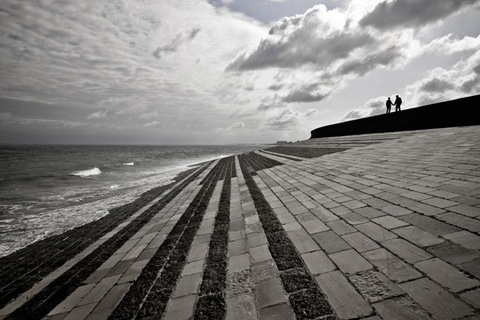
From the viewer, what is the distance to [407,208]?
3252 mm

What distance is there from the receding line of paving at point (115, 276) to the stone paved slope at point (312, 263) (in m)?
0.02

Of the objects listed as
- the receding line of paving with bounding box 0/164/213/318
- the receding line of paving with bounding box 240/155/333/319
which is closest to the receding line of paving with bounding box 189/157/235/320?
the receding line of paving with bounding box 240/155/333/319

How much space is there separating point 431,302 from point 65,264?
5.13 metres

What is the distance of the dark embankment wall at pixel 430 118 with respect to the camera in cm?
1058

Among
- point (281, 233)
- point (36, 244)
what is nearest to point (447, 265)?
point (281, 233)

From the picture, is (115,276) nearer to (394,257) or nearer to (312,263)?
(312,263)

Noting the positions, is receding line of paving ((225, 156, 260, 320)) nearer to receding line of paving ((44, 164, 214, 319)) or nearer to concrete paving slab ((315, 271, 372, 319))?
concrete paving slab ((315, 271, 372, 319))

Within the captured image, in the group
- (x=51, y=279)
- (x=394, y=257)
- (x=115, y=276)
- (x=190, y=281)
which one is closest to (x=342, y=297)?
(x=394, y=257)

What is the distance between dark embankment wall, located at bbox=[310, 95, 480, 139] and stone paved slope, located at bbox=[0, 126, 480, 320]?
27.9ft

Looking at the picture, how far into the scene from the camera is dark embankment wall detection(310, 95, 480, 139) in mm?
10578

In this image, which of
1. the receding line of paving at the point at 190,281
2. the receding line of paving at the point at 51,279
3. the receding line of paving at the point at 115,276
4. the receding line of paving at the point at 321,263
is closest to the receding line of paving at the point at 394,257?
the receding line of paving at the point at 321,263

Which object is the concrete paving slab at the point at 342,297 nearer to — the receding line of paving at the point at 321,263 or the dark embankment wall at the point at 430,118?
the receding line of paving at the point at 321,263

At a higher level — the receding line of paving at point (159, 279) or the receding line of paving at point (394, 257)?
the receding line of paving at point (394, 257)

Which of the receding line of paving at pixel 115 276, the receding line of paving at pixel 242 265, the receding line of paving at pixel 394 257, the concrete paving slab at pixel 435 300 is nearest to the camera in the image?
the concrete paving slab at pixel 435 300
